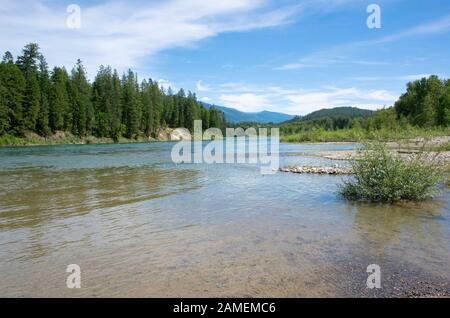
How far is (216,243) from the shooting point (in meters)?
9.59

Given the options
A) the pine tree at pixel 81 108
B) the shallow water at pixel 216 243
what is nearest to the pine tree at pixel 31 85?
the pine tree at pixel 81 108

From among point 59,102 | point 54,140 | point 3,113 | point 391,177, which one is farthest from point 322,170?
point 59,102

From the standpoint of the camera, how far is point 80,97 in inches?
3654

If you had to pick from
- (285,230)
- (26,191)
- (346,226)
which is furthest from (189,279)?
(26,191)

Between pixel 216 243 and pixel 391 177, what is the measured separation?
8.74m

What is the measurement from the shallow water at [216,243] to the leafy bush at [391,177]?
28.4 inches

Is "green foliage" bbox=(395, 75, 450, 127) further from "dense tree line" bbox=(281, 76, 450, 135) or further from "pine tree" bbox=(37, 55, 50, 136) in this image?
"pine tree" bbox=(37, 55, 50, 136)

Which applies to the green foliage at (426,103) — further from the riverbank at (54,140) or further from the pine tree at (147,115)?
the riverbank at (54,140)

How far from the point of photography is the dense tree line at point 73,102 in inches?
2928

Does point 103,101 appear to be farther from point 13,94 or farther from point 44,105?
point 13,94

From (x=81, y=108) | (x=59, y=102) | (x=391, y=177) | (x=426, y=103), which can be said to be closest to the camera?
(x=391, y=177)

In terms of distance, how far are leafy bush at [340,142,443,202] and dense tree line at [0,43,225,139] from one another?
73.0 meters

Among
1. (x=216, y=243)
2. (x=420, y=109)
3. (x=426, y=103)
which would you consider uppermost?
(x=426, y=103)

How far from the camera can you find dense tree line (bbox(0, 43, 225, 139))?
74.4 meters
